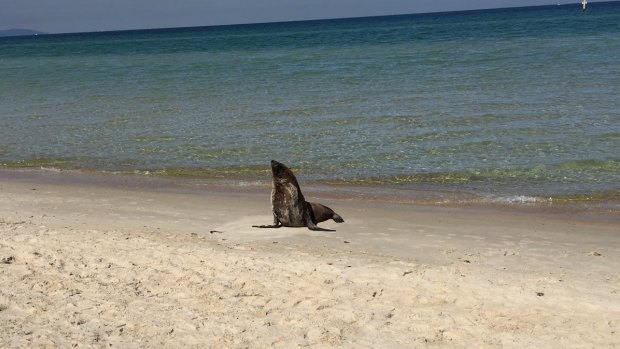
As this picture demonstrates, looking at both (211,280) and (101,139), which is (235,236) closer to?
(211,280)

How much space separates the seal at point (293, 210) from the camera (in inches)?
347

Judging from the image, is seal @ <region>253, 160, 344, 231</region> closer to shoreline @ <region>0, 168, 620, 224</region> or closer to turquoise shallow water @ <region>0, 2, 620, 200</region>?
shoreline @ <region>0, 168, 620, 224</region>

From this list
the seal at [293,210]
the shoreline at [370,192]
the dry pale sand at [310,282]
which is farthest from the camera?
the shoreline at [370,192]

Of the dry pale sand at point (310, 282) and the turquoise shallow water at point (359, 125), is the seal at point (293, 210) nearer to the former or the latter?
the dry pale sand at point (310, 282)

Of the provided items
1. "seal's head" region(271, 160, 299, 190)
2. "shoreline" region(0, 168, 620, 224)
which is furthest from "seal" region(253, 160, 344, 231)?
"shoreline" region(0, 168, 620, 224)

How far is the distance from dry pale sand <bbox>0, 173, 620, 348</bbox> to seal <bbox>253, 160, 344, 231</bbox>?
0.15 meters

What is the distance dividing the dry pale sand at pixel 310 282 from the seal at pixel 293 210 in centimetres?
15

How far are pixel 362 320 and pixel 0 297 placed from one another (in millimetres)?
2555

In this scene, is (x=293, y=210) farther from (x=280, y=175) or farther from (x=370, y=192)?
(x=370, y=192)

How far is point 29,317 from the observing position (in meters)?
5.41

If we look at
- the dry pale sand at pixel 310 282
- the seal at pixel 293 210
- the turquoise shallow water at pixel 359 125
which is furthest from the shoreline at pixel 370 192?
the seal at pixel 293 210

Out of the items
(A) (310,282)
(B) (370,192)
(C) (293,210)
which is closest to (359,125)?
(B) (370,192)

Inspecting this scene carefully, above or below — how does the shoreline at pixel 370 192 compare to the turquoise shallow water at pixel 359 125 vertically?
below

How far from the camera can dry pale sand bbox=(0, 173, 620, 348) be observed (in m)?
5.30
